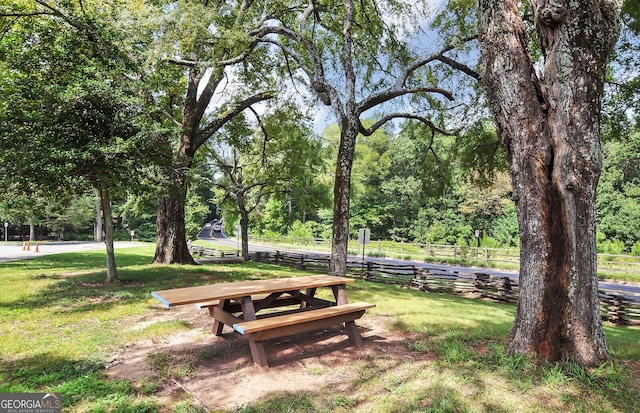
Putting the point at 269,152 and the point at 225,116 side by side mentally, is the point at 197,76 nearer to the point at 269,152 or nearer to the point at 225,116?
the point at 225,116

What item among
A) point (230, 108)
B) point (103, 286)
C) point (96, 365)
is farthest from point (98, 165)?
point (230, 108)

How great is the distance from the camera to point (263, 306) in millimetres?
5180

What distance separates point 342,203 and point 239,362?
5824mm

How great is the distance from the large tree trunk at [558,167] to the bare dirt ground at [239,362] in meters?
1.44

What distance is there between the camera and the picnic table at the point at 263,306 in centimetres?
400

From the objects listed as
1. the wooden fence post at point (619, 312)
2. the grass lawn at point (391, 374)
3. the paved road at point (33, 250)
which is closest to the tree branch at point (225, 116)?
the grass lawn at point (391, 374)

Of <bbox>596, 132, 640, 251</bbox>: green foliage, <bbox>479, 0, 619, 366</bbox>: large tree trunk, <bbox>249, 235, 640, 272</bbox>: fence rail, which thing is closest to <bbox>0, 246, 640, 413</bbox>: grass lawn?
<bbox>479, 0, 619, 366</bbox>: large tree trunk

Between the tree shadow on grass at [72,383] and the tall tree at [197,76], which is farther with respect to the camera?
the tall tree at [197,76]

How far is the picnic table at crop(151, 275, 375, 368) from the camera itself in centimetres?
400

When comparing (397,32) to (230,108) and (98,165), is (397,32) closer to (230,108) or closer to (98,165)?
(230,108)

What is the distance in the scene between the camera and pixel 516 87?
4070 mm

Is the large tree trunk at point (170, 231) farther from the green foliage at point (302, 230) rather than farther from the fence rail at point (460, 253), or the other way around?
the green foliage at point (302, 230)

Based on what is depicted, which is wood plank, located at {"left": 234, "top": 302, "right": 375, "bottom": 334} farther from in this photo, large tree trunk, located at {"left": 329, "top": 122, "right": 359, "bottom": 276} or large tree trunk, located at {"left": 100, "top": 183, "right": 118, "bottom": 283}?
large tree trunk, located at {"left": 100, "top": 183, "right": 118, "bottom": 283}

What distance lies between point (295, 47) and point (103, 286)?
10.1 metres
